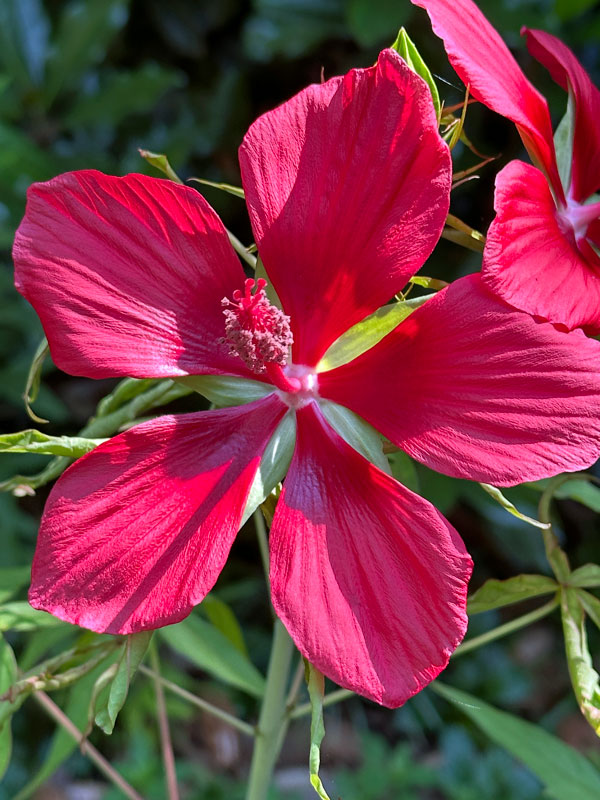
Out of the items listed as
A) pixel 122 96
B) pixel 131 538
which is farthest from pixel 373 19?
pixel 131 538

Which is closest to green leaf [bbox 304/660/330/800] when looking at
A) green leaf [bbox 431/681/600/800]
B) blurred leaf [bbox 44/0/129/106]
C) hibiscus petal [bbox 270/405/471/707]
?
hibiscus petal [bbox 270/405/471/707]

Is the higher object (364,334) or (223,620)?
(364,334)

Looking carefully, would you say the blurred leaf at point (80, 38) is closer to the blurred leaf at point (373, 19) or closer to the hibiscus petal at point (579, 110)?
the blurred leaf at point (373, 19)

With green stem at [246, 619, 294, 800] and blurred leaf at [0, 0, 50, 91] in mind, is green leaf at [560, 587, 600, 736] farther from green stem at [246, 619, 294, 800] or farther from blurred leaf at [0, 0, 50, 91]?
blurred leaf at [0, 0, 50, 91]

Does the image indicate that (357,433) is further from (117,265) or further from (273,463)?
(117,265)

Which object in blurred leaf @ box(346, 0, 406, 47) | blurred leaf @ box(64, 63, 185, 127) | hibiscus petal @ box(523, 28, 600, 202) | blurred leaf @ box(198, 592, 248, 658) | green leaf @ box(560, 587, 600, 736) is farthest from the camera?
blurred leaf @ box(64, 63, 185, 127)

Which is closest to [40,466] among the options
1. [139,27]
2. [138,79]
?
[138,79]

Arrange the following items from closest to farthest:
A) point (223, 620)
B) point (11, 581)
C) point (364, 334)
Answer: point (364, 334) < point (11, 581) < point (223, 620)

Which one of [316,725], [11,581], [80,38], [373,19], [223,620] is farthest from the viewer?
[80,38]
